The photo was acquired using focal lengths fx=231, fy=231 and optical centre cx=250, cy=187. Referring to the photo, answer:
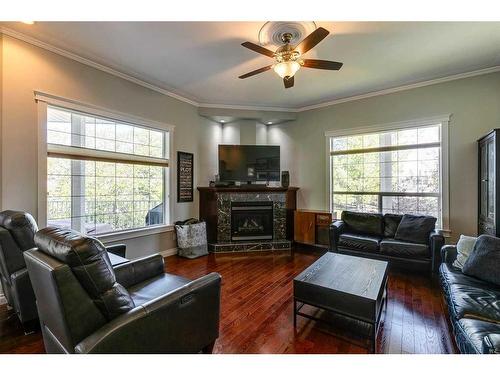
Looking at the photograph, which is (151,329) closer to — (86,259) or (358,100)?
(86,259)

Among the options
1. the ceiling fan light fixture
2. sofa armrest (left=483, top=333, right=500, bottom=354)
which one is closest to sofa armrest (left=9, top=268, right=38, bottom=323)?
the ceiling fan light fixture

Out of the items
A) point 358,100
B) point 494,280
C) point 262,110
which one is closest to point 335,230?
point 494,280

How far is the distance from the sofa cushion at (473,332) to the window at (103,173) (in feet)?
12.9

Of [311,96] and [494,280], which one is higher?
[311,96]

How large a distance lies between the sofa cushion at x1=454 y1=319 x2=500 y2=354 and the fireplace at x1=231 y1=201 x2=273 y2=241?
3.30 metres

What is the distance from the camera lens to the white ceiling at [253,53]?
240 cm

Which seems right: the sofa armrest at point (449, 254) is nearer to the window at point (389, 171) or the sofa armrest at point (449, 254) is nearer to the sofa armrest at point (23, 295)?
the window at point (389, 171)

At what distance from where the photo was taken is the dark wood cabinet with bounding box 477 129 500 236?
2686mm

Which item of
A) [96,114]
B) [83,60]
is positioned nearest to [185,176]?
[96,114]

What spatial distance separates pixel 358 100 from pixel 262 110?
1839 mm

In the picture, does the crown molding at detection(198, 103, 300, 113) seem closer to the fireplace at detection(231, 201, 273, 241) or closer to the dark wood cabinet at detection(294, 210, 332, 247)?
the fireplace at detection(231, 201, 273, 241)

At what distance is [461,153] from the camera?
3459 mm

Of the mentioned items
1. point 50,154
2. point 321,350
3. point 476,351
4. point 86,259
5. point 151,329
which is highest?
point 50,154
